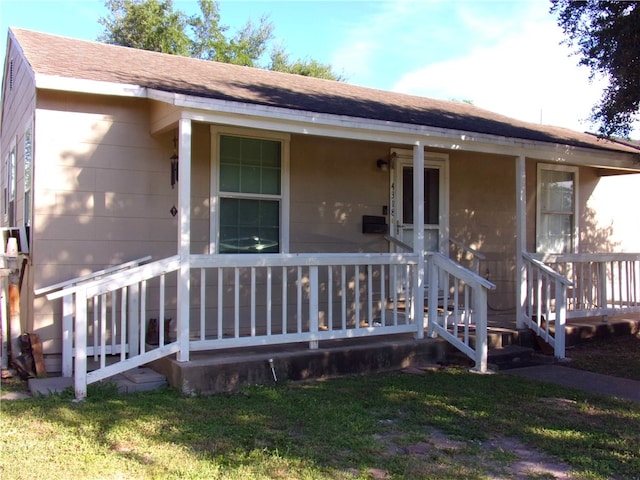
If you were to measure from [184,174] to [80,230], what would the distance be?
154 cm

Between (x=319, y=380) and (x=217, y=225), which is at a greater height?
(x=217, y=225)

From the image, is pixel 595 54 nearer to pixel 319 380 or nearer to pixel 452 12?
pixel 452 12

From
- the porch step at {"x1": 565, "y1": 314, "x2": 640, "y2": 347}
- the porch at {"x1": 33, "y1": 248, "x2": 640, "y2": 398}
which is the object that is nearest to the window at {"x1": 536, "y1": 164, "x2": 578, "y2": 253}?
the porch step at {"x1": 565, "y1": 314, "x2": 640, "y2": 347}

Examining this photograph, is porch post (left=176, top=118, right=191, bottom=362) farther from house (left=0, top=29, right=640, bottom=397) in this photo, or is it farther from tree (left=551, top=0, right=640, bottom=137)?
tree (left=551, top=0, right=640, bottom=137)

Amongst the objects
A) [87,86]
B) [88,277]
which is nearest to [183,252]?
[88,277]

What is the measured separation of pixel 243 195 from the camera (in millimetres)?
7316

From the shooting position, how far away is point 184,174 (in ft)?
18.6

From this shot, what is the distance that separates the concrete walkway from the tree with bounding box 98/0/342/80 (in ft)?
76.6

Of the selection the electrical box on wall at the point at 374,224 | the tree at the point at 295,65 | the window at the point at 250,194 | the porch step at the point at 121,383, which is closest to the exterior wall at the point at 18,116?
the porch step at the point at 121,383

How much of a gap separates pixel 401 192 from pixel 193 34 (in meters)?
22.3

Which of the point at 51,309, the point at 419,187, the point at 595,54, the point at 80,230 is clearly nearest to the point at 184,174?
the point at 80,230

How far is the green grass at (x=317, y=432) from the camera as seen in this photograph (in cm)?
371

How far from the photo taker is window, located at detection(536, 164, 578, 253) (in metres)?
10.0

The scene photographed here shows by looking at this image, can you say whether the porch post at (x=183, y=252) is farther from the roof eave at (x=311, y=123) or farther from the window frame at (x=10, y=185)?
the window frame at (x=10, y=185)
